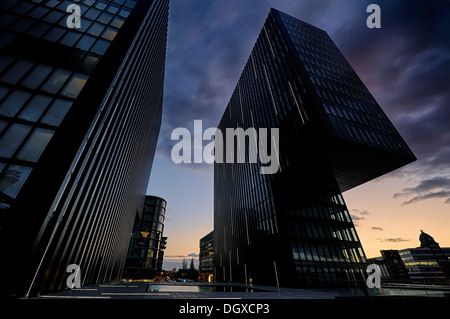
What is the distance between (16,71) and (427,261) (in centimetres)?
19104

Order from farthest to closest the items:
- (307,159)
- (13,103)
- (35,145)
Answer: (307,159)
(13,103)
(35,145)

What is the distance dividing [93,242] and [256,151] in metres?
32.8

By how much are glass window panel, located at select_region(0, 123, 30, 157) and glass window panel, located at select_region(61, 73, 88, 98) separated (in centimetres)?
334

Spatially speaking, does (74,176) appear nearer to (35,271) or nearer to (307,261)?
(35,271)

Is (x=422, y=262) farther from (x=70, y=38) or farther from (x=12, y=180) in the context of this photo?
(x=70, y=38)

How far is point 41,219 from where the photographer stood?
895cm

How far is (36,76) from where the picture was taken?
1213cm

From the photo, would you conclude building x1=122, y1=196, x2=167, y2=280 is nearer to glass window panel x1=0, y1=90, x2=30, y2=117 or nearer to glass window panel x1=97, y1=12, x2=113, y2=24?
glass window panel x1=97, y1=12, x2=113, y2=24

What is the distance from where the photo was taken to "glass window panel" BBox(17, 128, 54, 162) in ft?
32.1

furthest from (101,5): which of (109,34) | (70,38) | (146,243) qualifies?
(146,243)

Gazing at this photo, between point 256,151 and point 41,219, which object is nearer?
point 41,219

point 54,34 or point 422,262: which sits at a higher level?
point 54,34

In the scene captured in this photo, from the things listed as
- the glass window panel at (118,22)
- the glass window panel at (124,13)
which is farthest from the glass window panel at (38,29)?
the glass window panel at (124,13)
